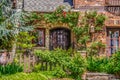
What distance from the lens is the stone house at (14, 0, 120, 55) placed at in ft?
67.6

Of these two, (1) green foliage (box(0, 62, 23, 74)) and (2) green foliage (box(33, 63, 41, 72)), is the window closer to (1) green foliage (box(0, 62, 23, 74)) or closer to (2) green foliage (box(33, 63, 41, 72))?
(2) green foliage (box(33, 63, 41, 72))

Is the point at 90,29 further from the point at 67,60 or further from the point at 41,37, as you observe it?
the point at 67,60

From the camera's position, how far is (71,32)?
20.8 meters

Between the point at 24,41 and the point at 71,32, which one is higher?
the point at 71,32

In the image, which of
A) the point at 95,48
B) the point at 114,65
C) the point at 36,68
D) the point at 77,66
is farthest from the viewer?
the point at 95,48

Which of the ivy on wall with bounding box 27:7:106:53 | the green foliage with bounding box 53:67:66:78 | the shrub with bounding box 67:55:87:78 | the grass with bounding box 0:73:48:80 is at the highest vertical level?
the ivy on wall with bounding box 27:7:106:53

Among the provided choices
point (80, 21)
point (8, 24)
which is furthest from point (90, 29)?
point (8, 24)

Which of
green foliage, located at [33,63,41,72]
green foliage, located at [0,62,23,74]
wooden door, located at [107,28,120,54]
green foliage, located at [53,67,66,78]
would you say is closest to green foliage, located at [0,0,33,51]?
green foliage, located at [0,62,23,74]

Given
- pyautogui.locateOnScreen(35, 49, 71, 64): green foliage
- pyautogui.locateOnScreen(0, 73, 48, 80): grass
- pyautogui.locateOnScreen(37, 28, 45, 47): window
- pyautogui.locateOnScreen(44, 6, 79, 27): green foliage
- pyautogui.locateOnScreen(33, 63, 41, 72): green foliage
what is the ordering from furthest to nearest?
pyautogui.locateOnScreen(37, 28, 45, 47): window, pyautogui.locateOnScreen(44, 6, 79, 27): green foliage, pyautogui.locateOnScreen(33, 63, 41, 72): green foliage, pyautogui.locateOnScreen(35, 49, 71, 64): green foliage, pyautogui.locateOnScreen(0, 73, 48, 80): grass

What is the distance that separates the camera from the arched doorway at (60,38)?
21188mm

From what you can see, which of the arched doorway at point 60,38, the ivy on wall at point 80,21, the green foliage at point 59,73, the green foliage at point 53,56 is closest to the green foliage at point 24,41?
the ivy on wall at point 80,21

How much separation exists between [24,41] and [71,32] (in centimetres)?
311

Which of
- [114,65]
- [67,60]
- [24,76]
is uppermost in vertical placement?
[67,60]

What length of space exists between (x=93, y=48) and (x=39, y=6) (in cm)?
428
